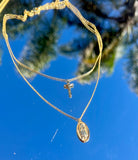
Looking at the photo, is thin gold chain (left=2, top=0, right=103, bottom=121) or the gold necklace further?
thin gold chain (left=2, top=0, right=103, bottom=121)

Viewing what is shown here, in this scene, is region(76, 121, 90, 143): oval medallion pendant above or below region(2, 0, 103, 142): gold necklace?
below

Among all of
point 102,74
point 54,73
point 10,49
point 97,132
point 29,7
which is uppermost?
point 29,7

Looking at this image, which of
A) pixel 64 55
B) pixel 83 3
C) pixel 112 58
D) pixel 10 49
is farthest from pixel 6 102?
pixel 83 3

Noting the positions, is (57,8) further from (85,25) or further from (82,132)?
(82,132)

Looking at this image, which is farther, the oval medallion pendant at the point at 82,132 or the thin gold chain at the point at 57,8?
the thin gold chain at the point at 57,8

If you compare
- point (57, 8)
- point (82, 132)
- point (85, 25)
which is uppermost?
point (57, 8)

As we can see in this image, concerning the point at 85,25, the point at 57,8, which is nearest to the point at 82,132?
the point at 85,25

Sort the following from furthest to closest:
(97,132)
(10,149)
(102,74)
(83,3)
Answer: (83,3) < (102,74) < (97,132) < (10,149)

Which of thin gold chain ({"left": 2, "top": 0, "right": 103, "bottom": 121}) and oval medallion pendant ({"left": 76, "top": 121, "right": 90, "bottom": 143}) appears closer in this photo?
oval medallion pendant ({"left": 76, "top": 121, "right": 90, "bottom": 143})

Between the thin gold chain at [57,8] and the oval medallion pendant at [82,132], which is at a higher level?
the thin gold chain at [57,8]

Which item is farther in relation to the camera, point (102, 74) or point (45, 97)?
point (102, 74)

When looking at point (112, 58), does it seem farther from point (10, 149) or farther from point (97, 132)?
point (10, 149)
